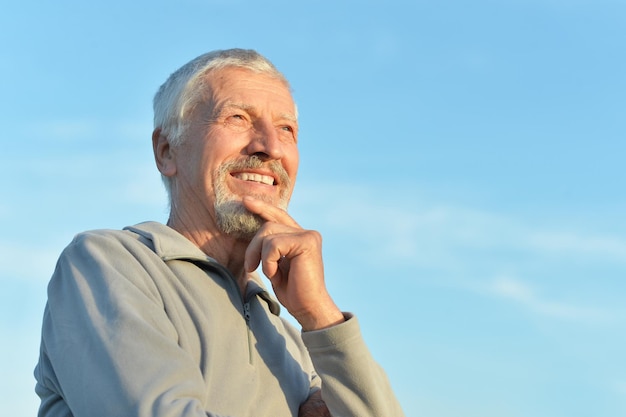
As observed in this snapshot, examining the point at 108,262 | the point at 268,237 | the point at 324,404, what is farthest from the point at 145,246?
the point at 324,404

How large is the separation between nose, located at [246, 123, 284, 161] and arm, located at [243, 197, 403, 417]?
469mm

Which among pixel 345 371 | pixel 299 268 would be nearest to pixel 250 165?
pixel 299 268

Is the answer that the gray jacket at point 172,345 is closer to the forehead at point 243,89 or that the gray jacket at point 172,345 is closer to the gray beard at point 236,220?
the gray beard at point 236,220

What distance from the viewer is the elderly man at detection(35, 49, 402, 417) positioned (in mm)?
2896

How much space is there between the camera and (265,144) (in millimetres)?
3836

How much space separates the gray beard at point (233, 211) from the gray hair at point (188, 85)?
0.31 m

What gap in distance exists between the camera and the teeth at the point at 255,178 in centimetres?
382

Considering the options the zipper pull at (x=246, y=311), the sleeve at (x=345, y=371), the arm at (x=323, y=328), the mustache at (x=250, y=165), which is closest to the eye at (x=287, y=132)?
the mustache at (x=250, y=165)

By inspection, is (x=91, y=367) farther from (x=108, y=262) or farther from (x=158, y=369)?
(x=108, y=262)

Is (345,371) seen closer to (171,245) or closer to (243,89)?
(171,245)

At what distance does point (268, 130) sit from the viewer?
3.89m

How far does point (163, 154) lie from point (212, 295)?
2.97 feet

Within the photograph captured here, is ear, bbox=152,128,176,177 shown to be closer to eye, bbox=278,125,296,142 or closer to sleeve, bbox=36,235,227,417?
eye, bbox=278,125,296,142


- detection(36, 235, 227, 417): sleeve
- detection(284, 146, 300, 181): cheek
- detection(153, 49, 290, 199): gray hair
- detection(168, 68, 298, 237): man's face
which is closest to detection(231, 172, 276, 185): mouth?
detection(168, 68, 298, 237): man's face
